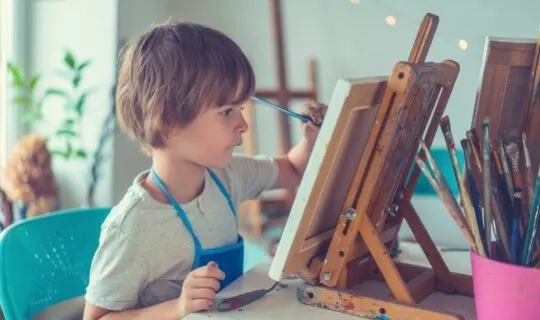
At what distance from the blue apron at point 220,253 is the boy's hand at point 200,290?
Result: 5.6 inches

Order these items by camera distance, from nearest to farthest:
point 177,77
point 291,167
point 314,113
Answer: point 177,77
point 314,113
point 291,167

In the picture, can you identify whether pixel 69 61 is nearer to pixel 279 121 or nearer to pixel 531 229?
pixel 279 121

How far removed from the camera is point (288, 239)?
770 mm

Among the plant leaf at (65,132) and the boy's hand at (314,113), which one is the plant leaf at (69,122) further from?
the boy's hand at (314,113)

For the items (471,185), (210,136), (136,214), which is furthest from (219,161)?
(471,185)

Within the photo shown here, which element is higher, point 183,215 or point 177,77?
point 177,77

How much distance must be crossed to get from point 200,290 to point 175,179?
0.24m

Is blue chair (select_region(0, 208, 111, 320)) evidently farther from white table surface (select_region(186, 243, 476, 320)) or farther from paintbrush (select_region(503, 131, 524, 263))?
paintbrush (select_region(503, 131, 524, 263))

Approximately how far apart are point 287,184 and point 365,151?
1.50 ft

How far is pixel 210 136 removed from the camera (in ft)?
3.10

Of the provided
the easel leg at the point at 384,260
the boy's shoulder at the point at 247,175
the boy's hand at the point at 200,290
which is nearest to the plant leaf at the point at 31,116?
the boy's shoulder at the point at 247,175

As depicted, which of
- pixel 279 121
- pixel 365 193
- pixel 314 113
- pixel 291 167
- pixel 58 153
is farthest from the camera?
pixel 279 121

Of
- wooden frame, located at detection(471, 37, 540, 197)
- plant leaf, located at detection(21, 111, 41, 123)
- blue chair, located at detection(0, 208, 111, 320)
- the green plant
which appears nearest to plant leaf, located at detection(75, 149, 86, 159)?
the green plant

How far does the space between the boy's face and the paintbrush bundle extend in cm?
29
